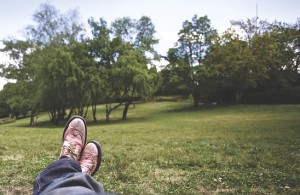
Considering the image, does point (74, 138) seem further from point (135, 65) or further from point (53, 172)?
point (135, 65)

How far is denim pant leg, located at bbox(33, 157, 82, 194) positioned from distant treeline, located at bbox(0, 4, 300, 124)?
27.7 meters

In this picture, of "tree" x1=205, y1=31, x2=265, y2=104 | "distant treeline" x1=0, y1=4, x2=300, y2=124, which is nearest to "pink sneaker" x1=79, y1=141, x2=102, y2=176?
"distant treeline" x1=0, y1=4, x2=300, y2=124

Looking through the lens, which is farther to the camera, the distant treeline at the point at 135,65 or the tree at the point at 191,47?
the tree at the point at 191,47

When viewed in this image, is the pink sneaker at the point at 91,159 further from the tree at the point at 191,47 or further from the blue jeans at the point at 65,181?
the tree at the point at 191,47

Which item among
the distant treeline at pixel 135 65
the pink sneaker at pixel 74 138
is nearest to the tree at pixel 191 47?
the distant treeline at pixel 135 65

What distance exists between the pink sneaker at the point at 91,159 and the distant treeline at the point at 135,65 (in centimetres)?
2604

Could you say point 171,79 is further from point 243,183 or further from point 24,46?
point 243,183

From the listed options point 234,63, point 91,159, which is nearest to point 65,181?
point 91,159

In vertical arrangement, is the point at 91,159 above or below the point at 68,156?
below

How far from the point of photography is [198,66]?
1629 inches

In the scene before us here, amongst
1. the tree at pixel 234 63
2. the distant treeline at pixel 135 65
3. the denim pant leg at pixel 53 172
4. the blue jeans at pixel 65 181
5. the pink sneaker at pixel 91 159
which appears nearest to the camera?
the blue jeans at pixel 65 181

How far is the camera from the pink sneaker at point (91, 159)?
14.5ft

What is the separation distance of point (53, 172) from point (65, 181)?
0.35m

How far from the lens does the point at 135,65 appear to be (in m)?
32.5
